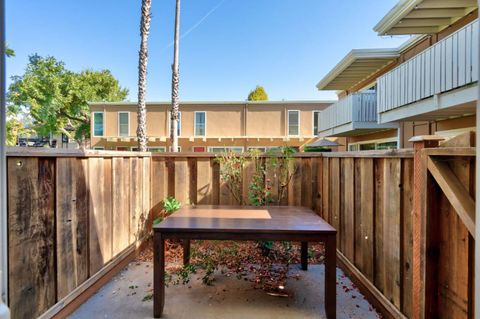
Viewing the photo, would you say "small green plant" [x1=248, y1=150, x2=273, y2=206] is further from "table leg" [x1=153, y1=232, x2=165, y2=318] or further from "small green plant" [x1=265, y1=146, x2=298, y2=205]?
"table leg" [x1=153, y1=232, x2=165, y2=318]

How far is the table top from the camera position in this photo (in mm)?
2309

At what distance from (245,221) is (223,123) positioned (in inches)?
557

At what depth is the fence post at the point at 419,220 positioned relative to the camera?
5.52ft

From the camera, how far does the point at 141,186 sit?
151 inches

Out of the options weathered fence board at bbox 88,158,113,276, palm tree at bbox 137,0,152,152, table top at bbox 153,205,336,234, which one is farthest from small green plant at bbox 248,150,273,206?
palm tree at bbox 137,0,152,152

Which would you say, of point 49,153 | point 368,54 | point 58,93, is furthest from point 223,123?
point 49,153

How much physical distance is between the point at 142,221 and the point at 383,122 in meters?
7.15

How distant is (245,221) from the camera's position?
258cm

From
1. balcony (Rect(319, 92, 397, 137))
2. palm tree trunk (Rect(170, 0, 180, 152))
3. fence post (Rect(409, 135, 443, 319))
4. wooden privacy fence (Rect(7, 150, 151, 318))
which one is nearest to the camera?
fence post (Rect(409, 135, 443, 319))

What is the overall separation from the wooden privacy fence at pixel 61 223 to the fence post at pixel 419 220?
2563mm

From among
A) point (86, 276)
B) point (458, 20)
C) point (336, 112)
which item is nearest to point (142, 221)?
point (86, 276)

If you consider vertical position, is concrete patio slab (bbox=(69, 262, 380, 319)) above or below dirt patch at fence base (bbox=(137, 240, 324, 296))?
below

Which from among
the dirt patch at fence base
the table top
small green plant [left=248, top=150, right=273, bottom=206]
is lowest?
the dirt patch at fence base

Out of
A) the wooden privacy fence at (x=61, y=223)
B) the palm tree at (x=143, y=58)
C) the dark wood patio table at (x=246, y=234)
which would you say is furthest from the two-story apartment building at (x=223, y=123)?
the dark wood patio table at (x=246, y=234)
